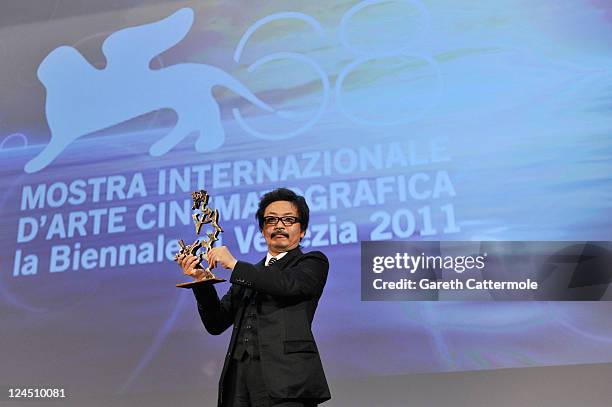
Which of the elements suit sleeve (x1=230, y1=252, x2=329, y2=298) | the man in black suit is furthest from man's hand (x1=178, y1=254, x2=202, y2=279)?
suit sleeve (x1=230, y1=252, x2=329, y2=298)

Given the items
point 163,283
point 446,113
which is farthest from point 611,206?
point 163,283

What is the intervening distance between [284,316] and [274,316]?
0.03 meters

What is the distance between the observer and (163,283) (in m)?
3.44

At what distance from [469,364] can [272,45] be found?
1.71m

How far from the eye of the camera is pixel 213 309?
224cm

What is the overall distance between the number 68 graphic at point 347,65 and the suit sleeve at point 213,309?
1360mm

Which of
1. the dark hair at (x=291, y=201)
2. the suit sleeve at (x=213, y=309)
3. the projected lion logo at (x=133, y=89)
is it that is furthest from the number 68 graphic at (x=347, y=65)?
the suit sleeve at (x=213, y=309)

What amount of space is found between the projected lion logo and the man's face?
1.36 metres

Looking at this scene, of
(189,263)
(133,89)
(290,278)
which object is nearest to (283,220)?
(290,278)

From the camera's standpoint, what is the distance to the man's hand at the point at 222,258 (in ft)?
6.75

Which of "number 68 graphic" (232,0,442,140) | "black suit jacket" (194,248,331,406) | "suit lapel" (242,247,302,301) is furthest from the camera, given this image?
"number 68 graphic" (232,0,442,140)

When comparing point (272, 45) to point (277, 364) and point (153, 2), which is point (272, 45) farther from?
point (277, 364)

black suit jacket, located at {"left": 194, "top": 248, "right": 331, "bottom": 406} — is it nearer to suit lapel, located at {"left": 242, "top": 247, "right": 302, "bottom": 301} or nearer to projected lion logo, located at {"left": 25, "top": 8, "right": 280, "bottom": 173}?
suit lapel, located at {"left": 242, "top": 247, "right": 302, "bottom": 301}

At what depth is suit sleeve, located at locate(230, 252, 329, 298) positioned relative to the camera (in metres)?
2.05
